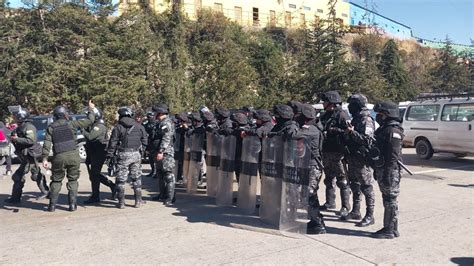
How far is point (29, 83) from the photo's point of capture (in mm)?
21688

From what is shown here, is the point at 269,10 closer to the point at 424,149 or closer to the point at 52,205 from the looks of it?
the point at 424,149

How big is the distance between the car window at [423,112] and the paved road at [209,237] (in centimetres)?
551

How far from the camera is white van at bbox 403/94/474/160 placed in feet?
40.8

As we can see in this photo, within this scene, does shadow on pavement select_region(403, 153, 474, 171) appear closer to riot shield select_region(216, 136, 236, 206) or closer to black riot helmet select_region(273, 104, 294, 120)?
riot shield select_region(216, 136, 236, 206)

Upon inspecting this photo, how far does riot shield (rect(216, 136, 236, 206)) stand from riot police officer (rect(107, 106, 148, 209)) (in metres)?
1.40

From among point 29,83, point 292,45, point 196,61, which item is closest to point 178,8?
point 196,61

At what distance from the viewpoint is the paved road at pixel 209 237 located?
16.5 ft

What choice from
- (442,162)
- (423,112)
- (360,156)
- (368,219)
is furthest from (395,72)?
(368,219)

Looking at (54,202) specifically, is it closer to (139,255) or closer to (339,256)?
(139,255)

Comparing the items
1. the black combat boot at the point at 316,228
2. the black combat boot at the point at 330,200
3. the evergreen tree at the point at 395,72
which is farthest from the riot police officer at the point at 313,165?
the evergreen tree at the point at 395,72

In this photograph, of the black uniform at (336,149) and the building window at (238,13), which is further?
the building window at (238,13)

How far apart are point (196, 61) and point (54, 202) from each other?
21.2 metres

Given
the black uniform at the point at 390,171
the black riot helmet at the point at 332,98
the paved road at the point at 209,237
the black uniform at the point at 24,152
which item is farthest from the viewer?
the black uniform at the point at 24,152

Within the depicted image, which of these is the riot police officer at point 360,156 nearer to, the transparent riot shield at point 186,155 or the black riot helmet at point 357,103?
the black riot helmet at point 357,103
